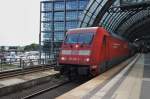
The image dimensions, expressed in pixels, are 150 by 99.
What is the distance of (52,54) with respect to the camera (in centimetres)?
2541

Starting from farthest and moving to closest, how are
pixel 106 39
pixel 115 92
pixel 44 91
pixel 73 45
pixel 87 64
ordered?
pixel 106 39, pixel 73 45, pixel 87 64, pixel 44 91, pixel 115 92

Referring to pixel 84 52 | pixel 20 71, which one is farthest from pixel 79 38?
pixel 20 71

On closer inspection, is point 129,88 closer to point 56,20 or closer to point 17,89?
point 17,89

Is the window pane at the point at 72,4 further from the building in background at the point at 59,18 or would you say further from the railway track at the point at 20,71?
the railway track at the point at 20,71

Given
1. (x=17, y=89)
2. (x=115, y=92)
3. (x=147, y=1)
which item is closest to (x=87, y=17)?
(x=147, y=1)

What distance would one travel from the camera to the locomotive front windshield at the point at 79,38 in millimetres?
15591

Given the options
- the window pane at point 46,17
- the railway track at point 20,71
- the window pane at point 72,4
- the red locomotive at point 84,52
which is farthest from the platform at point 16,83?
Result: the window pane at point 46,17

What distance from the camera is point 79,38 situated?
52.4 feet

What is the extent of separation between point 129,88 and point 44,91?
4311 mm

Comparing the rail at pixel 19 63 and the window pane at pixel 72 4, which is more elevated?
the window pane at pixel 72 4

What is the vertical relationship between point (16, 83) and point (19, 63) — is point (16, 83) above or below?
below

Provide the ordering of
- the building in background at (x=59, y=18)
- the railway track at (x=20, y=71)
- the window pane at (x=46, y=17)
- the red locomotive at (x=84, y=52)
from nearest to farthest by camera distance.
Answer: the red locomotive at (x=84, y=52) < the railway track at (x=20, y=71) < the building in background at (x=59, y=18) < the window pane at (x=46, y=17)

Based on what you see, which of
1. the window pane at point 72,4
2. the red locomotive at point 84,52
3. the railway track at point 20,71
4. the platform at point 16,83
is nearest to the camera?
the platform at point 16,83

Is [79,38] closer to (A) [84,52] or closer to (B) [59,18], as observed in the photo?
(A) [84,52]
